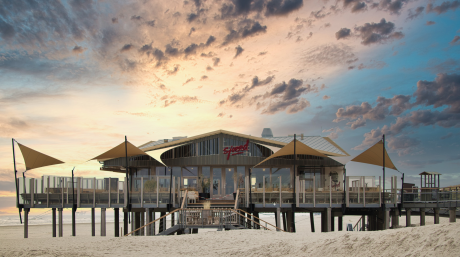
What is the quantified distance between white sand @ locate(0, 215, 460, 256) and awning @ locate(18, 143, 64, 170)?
1339 cm

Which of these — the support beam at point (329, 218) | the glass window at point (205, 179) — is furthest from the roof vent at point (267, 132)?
the support beam at point (329, 218)

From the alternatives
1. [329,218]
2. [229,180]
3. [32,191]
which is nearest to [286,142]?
[229,180]

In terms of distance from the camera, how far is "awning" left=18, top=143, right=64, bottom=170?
28297 millimetres

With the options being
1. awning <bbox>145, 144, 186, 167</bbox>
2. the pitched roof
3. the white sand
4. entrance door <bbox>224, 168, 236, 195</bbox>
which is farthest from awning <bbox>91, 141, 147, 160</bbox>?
the white sand

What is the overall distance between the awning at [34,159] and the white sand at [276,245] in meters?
13.4

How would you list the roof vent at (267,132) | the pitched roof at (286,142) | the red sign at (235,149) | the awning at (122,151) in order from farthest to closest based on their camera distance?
1. the roof vent at (267,132)
2. the pitched roof at (286,142)
3. the red sign at (235,149)
4. the awning at (122,151)

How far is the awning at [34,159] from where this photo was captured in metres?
28.3

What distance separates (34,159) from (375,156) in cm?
2326

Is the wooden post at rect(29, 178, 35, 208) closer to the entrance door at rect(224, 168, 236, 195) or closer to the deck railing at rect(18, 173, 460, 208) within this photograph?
the deck railing at rect(18, 173, 460, 208)

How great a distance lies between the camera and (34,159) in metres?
28.6

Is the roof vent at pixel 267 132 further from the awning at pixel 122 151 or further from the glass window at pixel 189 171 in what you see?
the awning at pixel 122 151

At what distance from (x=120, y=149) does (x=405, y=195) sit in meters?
19.3

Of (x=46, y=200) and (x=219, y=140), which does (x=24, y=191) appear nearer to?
(x=46, y=200)

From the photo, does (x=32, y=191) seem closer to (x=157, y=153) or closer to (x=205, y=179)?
(x=157, y=153)
